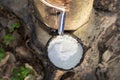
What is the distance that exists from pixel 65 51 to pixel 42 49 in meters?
0.47

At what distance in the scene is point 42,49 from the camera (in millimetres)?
2252

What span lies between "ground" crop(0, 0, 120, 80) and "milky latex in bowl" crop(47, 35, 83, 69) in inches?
16.0

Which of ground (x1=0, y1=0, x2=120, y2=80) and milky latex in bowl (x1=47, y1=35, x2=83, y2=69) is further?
ground (x1=0, y1=0, x2=120, y2=80)

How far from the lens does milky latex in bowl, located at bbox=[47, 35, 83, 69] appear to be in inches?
69.3

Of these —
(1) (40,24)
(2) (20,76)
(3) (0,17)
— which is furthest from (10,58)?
(1) (40,24)

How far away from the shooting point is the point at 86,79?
2443 mm

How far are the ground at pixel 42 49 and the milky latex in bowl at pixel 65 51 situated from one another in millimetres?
405

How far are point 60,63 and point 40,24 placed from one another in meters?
0.33

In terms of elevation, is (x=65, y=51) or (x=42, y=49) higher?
(x=65, y=51)

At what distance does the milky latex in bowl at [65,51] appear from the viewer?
1.76 metres

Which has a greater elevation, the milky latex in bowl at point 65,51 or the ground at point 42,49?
the milky latex in bowl at point 65,51

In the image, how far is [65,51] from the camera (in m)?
1.81

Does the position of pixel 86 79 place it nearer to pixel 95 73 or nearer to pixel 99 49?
pixel 95 73

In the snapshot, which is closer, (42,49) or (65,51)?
(65,51)
